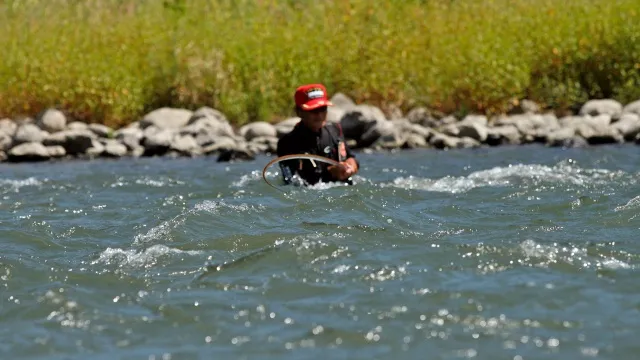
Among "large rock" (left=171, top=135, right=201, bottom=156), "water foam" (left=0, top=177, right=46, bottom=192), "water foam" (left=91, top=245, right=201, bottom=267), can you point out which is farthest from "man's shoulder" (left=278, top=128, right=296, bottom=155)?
"large rock" (left=171, top=135, right=201, bottom=156)

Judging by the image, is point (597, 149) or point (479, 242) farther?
point (597, 149)

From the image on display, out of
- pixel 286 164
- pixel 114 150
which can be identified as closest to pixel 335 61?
pixel 114 150

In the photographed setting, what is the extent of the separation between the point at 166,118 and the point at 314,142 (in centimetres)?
961

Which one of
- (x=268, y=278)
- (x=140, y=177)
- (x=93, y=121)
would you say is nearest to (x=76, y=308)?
(x=268, y=278)

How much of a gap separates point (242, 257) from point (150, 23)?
15.0 metres

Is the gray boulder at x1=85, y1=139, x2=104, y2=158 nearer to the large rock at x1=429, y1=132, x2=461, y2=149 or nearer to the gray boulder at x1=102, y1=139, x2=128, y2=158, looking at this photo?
the gray boulder at x1=102, y1=139, x2=128, y2=158

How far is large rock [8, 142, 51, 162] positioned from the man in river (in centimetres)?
831

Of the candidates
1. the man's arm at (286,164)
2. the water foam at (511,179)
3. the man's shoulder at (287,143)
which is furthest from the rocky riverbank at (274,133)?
the man's shoulder at (287,143)

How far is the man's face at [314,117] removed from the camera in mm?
11071

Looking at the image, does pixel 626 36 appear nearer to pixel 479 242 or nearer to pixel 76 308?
pixel 479 242

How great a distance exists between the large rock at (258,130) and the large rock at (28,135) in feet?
11.0

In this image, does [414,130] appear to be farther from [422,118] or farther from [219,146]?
[219,146]

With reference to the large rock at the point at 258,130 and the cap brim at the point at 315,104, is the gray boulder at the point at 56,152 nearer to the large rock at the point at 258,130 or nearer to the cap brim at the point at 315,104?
the large rock at the point at 258,130

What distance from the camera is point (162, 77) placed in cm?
2152
